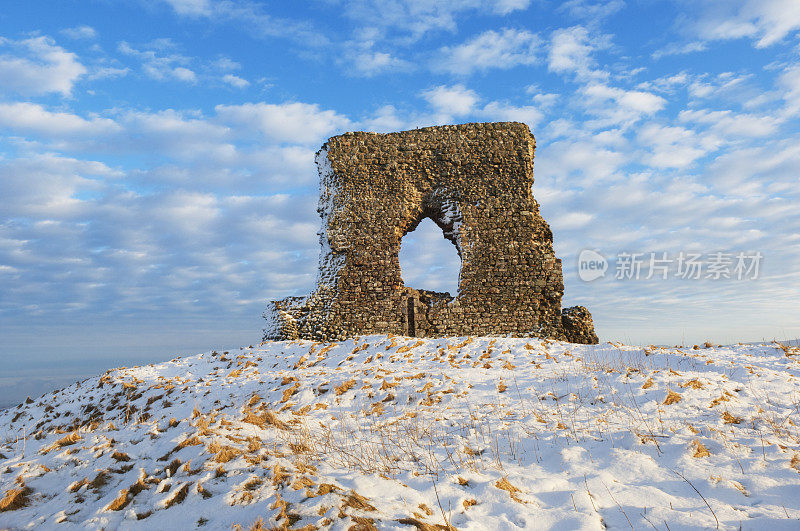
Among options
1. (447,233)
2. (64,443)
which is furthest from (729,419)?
(447,233)

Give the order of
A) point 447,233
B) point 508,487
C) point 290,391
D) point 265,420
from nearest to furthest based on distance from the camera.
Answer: point 508,487, point 265,420, point 290,391, point 447,233

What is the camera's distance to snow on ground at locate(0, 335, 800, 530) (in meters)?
3.26

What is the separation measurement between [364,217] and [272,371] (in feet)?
19.9

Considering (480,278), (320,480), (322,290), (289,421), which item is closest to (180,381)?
(289,421)

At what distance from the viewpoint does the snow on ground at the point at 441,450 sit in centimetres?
326

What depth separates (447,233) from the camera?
1418 centimetres

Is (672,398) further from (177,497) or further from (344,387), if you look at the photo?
(177,497)

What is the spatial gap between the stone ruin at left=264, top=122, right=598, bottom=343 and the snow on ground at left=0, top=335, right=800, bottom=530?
4.47 m

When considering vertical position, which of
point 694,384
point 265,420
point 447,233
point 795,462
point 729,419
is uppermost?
point 447,233

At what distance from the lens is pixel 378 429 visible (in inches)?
218

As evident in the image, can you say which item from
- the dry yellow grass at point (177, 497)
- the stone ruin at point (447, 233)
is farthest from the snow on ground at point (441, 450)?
the stone ruin at point (447, 233)

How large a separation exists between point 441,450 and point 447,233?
32.7 feet

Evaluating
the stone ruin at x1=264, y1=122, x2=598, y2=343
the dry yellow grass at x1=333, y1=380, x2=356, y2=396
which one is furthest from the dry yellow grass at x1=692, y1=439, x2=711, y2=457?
the stone ruin at x1=264, y1=122, x2=598, y2=343

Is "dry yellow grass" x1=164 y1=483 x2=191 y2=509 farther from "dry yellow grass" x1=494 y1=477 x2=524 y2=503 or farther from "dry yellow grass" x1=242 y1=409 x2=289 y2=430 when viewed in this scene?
"dry yellow grass" x1=494 y1=477 x2=524 y2=503
